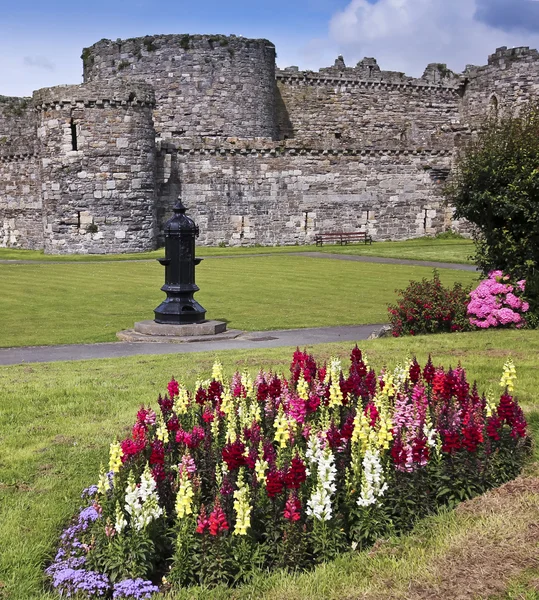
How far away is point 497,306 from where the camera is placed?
1550 cm

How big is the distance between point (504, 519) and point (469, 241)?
122ft

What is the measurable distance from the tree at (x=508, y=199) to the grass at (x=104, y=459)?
4446mm

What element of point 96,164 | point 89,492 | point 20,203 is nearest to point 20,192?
point 20,203

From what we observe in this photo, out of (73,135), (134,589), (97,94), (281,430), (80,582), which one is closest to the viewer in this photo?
(134,589)

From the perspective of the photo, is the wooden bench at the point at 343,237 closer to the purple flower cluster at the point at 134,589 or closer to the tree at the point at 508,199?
the tree at the point at 508,199

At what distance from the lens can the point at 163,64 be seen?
1762 inches

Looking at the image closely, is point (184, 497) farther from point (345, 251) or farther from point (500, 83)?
point (500, 83)

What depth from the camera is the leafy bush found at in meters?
15.5

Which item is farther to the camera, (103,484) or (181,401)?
(181,401)

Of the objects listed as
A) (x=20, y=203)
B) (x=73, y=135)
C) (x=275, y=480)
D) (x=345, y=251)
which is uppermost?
(x=73, y=135)

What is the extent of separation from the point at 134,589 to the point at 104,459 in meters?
2.39

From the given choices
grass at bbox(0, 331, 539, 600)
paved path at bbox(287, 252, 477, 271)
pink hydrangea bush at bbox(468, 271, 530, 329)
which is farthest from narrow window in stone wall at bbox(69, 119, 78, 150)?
grass at bbox(0, 331, 539, 600)

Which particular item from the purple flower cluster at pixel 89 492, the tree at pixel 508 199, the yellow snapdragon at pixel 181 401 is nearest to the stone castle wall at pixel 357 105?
the tree at pixel 508 199

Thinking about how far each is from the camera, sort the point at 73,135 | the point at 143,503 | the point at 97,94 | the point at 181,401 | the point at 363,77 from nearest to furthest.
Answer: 1. the point at 143,503
2. the point at 181,401
3. the point at 97,94
4. the point at 73,135
5. the point at 363,77
